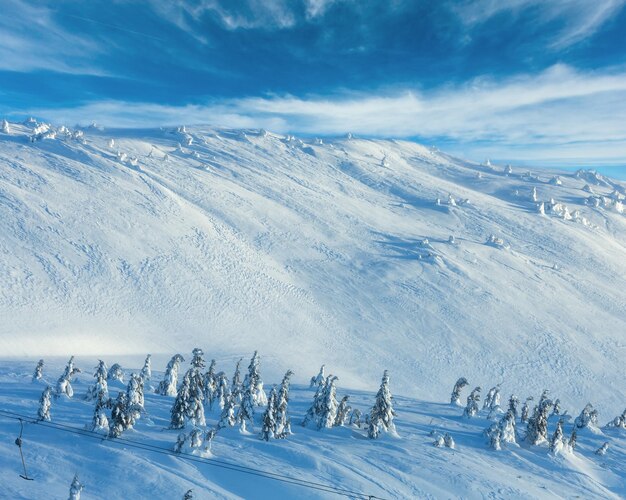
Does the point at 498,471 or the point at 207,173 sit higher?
the point at 207,173

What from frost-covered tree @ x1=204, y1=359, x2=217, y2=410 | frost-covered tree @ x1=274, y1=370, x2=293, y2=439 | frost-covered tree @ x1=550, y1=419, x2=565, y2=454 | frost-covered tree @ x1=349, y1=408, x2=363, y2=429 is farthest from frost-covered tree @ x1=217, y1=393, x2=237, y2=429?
frost-covered tree @ x1=550, y1=419, x2=565, y2=454

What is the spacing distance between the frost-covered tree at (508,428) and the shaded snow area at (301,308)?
45 centimetres

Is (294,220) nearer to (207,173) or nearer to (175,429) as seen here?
(207,173)

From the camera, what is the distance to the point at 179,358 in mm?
25312

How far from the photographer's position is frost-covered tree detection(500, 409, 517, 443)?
69.9 feet

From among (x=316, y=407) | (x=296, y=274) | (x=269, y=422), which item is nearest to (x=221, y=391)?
(x=316, y=407)

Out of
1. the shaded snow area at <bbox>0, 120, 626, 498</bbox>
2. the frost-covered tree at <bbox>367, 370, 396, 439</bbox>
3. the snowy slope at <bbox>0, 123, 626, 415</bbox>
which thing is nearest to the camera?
the shaded snow area at <bbox>0, 120, 626, 498</bbox>

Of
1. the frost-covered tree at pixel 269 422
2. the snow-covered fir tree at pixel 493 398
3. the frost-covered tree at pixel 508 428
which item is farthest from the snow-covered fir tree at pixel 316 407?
the snow-covered fir tree at pixel 493 398

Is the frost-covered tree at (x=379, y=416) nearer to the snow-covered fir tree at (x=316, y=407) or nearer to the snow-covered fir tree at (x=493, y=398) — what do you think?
the snow-covered fir tree at (x=316, y=407)

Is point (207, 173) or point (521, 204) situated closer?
point (207, 173)

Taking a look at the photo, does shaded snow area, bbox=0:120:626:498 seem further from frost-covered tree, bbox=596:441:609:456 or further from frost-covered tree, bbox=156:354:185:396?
frost-covered tree, bbox=156:354:185:396

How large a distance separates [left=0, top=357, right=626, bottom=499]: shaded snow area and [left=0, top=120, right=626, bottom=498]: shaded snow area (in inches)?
4.3

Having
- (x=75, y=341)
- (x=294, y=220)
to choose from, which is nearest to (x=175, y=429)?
(x=75, y=341)

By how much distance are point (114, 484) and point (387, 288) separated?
166 feet
